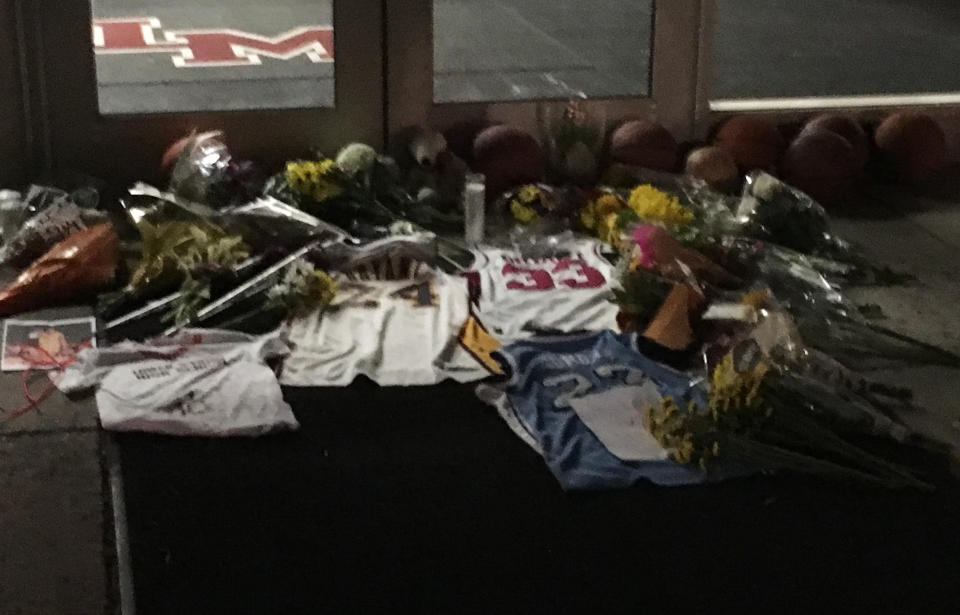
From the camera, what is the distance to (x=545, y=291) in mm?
3246

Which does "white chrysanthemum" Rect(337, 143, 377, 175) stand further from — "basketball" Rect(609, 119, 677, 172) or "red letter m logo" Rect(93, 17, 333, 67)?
"red letter m logo" Rect(93, 17, 333, 67)

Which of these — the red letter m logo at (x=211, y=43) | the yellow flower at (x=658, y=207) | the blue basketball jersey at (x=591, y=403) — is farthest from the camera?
the red letter m logo at (x=211, y=43)

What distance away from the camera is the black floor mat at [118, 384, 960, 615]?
2127mm

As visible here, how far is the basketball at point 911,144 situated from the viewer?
4207 mm

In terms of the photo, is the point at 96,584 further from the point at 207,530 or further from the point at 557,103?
the point at 557,103

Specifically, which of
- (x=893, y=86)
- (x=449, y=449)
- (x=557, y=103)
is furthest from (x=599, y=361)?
(x=893, y=86)

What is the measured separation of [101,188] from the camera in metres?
3.73

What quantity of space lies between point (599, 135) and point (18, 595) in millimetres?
Answer: 2514

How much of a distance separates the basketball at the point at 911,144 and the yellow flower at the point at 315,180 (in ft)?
6.06

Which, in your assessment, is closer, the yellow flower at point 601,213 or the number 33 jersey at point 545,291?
the number 33 jersey at point 545,291

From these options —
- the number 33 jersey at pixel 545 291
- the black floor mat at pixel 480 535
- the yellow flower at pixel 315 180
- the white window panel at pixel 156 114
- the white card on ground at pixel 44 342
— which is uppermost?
the white window panel at pixel 156 114

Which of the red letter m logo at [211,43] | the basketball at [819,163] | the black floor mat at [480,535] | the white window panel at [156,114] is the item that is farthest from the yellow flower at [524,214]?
the red letter m logo at [211,43]

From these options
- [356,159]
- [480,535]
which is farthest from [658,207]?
[480,535]

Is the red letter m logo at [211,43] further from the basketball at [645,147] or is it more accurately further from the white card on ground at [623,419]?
the white card on ground at [623,419]
